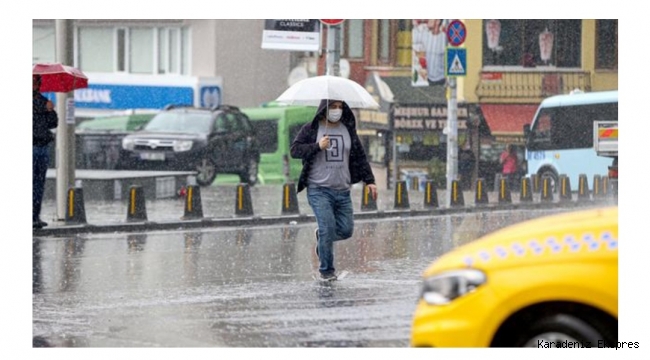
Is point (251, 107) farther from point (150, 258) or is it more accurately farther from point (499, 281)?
point (499, 281)

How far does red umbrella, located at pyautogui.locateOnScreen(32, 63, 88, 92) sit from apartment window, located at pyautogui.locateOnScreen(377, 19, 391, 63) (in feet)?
84.8

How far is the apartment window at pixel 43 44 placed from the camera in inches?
1797

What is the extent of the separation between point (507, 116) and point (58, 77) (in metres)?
25.1

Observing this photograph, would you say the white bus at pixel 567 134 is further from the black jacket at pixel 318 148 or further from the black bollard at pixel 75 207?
the black jacket at pixel 318 148

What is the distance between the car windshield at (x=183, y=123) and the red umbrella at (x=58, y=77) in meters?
13.7

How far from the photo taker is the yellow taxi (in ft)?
22.6

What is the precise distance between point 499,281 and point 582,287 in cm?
41

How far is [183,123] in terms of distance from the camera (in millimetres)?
33312

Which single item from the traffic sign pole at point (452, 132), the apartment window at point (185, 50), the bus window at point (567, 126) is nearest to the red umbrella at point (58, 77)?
the traffic sign pole at point (452, 132)

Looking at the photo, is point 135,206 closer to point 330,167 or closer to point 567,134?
point 330,167

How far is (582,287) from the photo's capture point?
6836 millimetres

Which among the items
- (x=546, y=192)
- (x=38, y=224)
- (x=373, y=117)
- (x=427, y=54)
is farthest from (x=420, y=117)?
(x=38, y=224)
